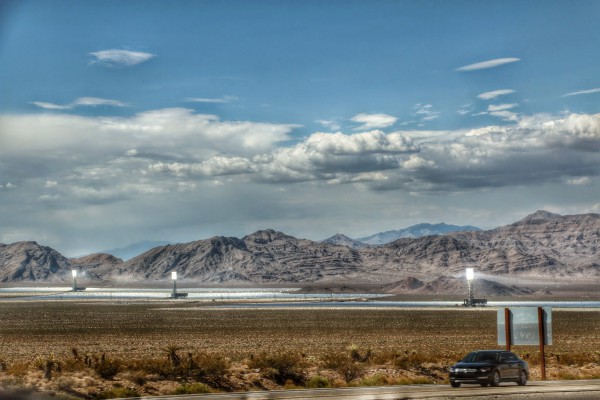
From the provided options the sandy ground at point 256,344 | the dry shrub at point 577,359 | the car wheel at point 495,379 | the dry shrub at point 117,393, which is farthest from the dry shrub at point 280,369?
the dry shrub at point 577,359

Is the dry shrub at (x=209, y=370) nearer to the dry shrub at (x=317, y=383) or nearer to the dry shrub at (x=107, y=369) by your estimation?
the dry shrub at (x=107, y=369)

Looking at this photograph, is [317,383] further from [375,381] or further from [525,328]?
[525,328]

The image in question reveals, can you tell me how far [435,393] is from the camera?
90.6ft

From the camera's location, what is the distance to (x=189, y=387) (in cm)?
2973

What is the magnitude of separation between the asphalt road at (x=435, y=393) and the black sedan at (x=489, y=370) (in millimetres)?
369

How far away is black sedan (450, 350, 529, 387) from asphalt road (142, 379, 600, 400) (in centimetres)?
37

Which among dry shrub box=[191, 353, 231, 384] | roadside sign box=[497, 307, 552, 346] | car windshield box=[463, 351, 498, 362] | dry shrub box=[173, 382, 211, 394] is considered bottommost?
dry shrub box=[173, 382, 211, 394]

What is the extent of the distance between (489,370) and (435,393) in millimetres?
3808

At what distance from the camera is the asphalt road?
26219mm

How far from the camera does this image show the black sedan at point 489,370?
98.8 ft

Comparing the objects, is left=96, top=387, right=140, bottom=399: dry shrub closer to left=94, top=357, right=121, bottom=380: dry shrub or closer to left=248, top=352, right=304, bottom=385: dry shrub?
left=94, top=357, right=121, bottom=380: dry shrub

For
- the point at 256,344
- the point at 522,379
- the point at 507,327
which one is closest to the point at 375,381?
the point at 522,379

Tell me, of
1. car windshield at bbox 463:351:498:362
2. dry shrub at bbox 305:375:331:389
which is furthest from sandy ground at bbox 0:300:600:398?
car windshield at bbox 463:351:498:362

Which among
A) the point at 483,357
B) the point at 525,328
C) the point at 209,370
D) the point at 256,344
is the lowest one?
the point at 256,344
